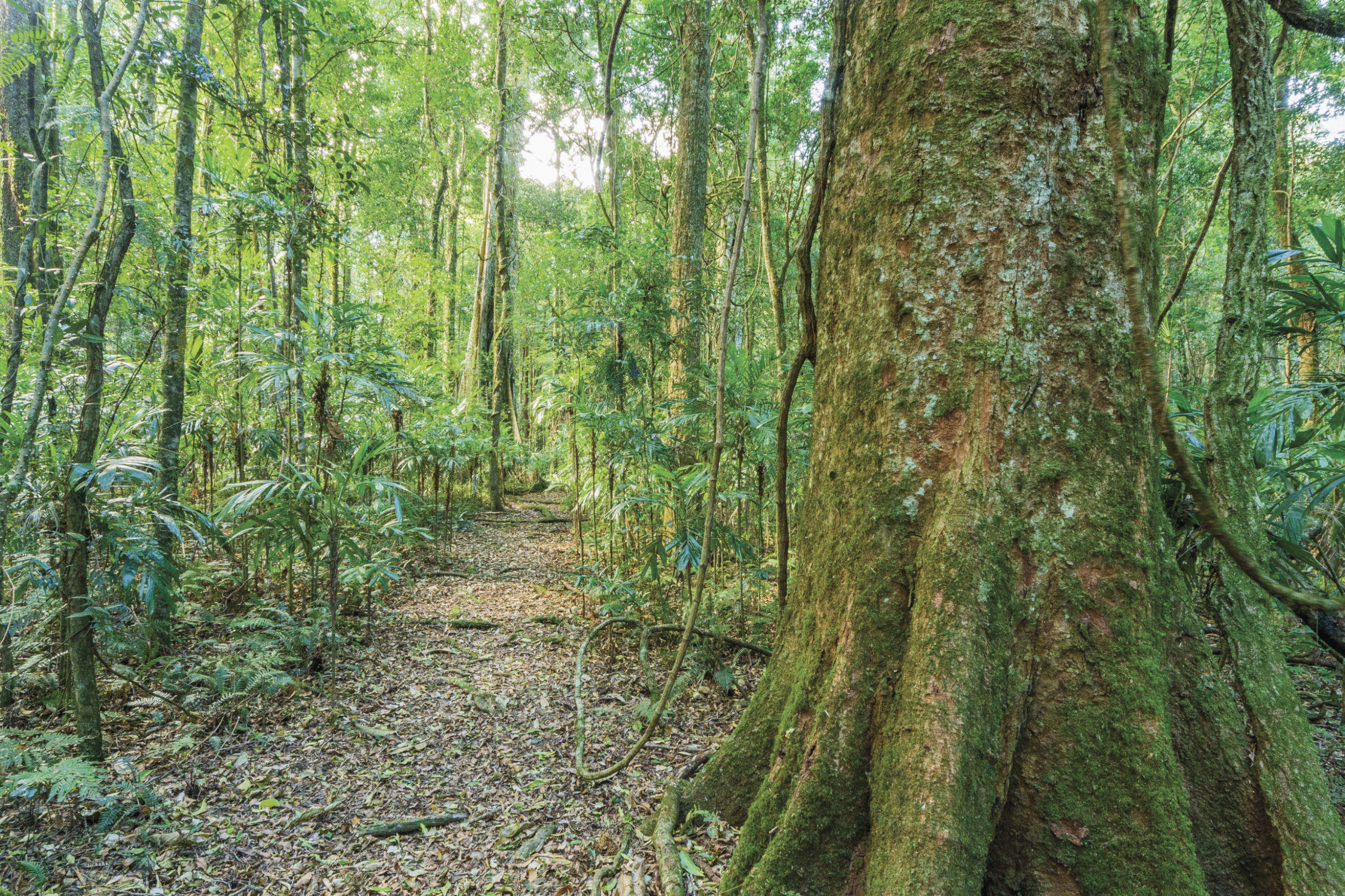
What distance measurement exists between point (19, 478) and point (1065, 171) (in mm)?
3499

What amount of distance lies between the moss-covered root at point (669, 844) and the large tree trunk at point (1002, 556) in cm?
21

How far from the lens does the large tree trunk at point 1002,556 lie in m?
1.34

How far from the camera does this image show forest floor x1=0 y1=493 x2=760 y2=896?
1.98 m

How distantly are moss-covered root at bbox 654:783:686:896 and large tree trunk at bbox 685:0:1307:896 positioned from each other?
0.69ft

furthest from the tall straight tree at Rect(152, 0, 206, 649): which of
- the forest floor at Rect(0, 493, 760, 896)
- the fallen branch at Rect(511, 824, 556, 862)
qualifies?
the fallen branch at Rect(511, 824, 556, 862)

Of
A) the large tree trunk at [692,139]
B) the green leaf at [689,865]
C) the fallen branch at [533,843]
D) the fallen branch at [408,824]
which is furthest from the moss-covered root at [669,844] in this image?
the large tree trunk at [692,139]

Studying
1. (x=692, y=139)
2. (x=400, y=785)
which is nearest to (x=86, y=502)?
(x=400, y=785)

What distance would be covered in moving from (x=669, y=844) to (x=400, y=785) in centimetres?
142

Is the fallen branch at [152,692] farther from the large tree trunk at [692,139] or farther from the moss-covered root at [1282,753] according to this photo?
the moss-covered root at [1282,753]

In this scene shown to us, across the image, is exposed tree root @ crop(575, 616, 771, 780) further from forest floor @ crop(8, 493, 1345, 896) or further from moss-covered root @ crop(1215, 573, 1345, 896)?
moss-covered root @ crop(1215, 573, 1345, 896)

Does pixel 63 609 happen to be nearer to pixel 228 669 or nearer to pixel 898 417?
pixel 228 669

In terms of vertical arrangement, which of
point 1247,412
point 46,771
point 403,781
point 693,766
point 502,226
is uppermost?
point 502,226

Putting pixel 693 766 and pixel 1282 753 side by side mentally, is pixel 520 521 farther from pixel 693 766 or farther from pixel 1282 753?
pixel 1282 753

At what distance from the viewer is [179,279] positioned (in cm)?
331
